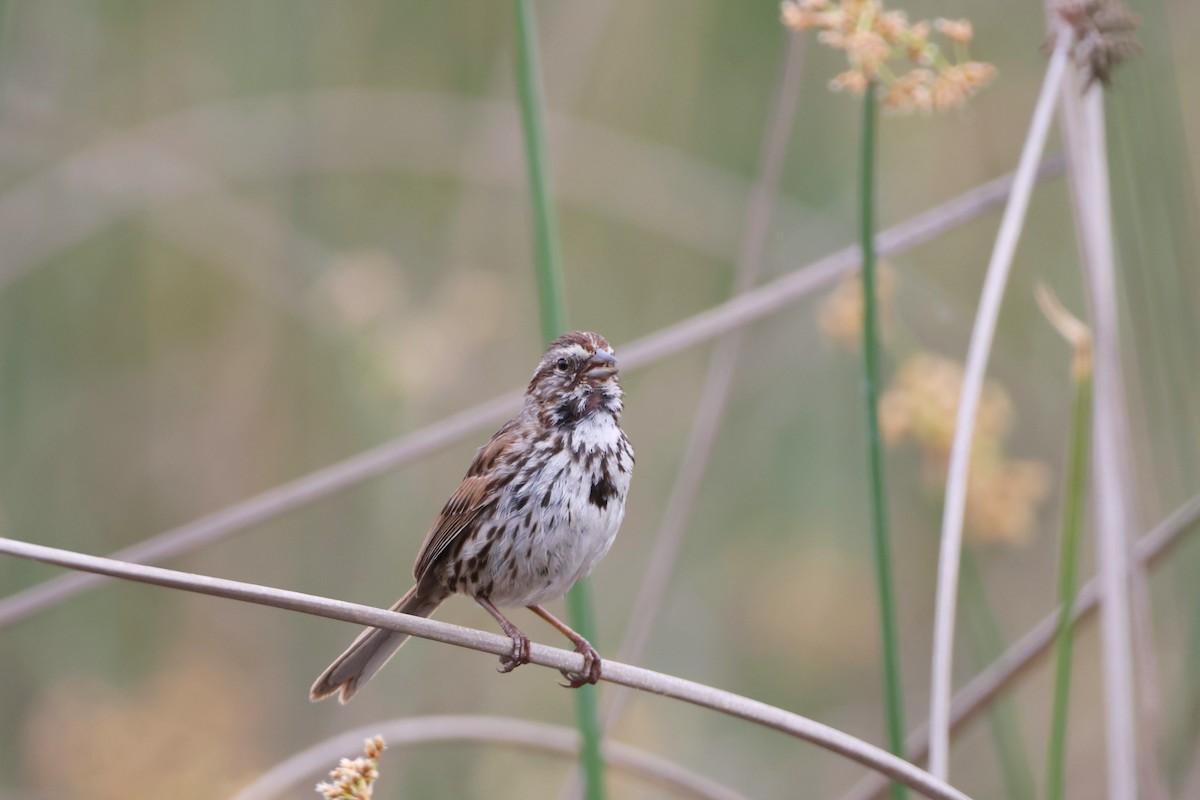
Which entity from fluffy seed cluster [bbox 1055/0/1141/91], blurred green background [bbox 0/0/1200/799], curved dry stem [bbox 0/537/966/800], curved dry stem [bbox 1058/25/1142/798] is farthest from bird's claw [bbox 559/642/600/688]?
blurred green background [bbox 0/0/1200/799]

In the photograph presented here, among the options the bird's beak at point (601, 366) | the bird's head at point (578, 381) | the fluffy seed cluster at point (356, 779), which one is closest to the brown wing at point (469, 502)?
the bird's head at point (578, 381)

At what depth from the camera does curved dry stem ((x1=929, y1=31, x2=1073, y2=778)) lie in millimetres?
2646

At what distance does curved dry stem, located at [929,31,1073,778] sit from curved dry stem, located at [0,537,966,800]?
416 mm

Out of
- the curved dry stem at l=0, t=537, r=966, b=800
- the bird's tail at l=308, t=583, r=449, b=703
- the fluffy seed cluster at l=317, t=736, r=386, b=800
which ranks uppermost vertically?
the bird's tail at l=308, t=583, r=449, b=703

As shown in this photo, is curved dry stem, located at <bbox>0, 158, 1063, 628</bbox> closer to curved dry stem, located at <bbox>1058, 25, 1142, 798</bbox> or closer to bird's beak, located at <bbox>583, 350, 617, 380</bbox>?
bird's beak, located at <bbox>583, 350, 617, 380</bbox>

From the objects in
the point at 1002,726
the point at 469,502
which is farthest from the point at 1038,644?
the point at 469,502

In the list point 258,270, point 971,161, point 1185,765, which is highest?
point 971,161

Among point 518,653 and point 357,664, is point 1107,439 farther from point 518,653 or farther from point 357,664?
point 357,664

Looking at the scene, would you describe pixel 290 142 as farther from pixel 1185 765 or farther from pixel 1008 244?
pixel 1185 765

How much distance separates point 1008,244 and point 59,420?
3877mm

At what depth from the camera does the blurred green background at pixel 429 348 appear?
488cm

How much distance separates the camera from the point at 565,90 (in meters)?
5.14

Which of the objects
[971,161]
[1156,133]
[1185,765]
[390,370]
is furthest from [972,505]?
[971,161]

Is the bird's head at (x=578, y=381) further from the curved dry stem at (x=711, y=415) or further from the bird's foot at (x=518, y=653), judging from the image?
the bird's foot at (x=518, y=653)
